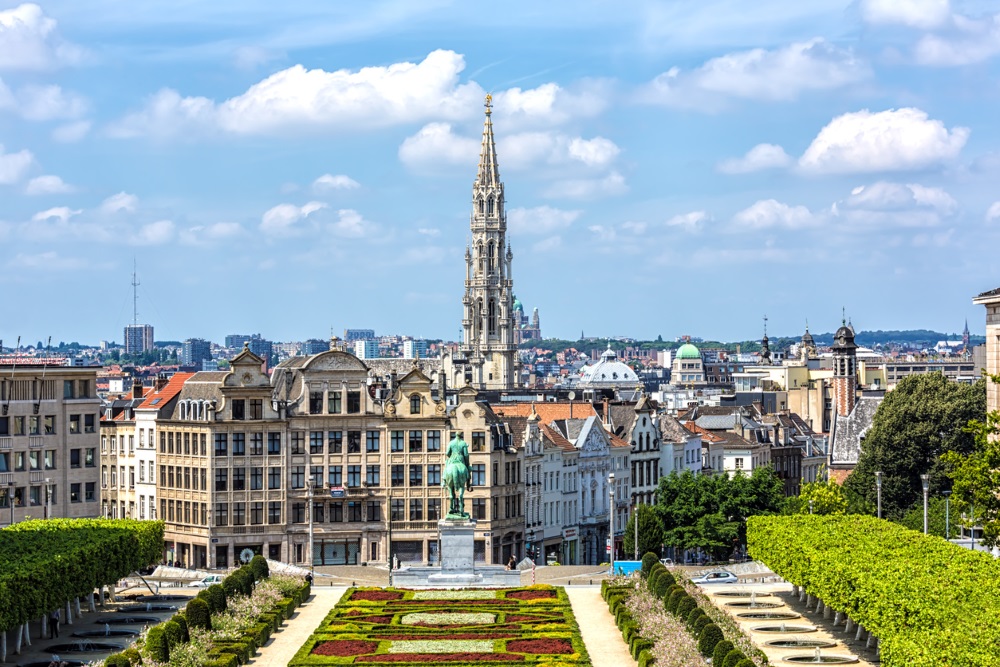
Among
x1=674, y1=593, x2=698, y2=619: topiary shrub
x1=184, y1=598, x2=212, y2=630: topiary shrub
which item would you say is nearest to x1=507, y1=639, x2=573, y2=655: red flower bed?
x1=674, y1=593, x2=698, y2=619: topiary shrub

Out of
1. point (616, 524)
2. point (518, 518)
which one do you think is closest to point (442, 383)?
point (616, 524)

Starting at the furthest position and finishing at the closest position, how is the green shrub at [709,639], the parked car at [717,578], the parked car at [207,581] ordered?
the parked car at [717,578]
the parked car at [207,581]
the green shrub at [709,639]

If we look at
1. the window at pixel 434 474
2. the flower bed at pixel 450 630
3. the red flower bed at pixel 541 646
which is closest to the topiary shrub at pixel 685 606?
the flower bed at pixel 450 630

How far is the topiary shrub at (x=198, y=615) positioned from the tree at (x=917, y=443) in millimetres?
72297

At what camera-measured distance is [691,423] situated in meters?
184

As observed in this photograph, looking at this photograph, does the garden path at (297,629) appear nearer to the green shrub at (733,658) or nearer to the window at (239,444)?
the green shrub at (733,658)

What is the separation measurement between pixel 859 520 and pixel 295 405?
45.0 metres

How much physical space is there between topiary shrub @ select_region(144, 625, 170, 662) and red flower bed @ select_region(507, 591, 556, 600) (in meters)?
31.0

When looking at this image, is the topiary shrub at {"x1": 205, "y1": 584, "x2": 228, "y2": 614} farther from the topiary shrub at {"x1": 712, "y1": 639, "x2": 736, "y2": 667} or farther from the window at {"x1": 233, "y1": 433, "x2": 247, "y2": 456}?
the window at {"x1": 233, "y1": 433, "x2": 247, "y2": 456}

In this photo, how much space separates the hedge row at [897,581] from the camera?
60750 mm

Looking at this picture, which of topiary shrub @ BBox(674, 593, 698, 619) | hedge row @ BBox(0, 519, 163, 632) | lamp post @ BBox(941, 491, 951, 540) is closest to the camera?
hedge row @ BBox(0, 519, 163, 632)

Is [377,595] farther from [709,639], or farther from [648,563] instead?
[709,639]

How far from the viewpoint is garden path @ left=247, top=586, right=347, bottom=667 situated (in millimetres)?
82875

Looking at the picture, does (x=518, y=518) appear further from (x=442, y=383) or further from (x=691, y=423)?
(x=691, y=423)
